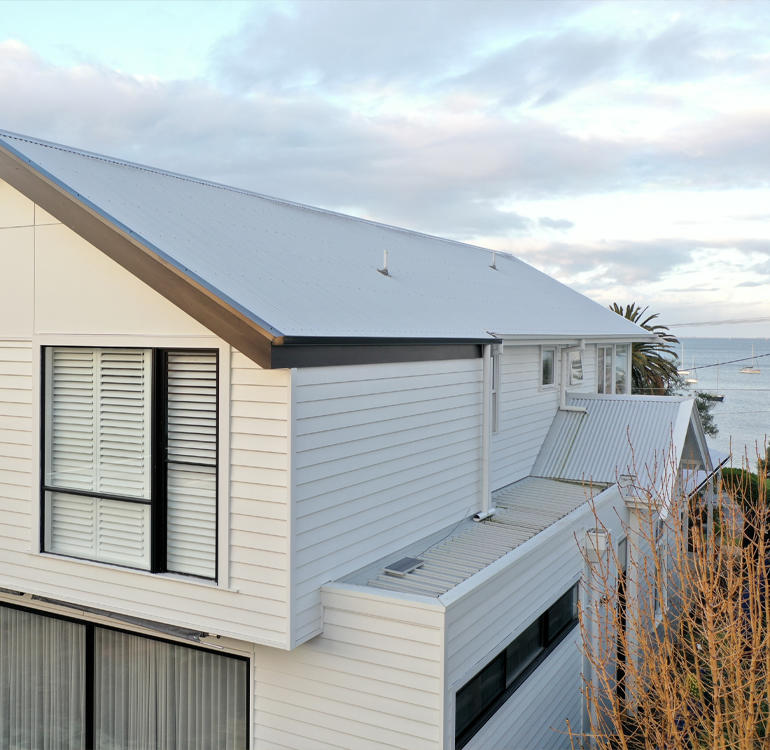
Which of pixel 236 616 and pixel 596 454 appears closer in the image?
pixel 236 616

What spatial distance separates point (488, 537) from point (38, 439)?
5588mm

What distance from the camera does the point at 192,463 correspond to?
7.36m

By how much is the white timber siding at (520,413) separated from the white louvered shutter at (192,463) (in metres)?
5.49

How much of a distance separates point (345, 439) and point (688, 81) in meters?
13.7

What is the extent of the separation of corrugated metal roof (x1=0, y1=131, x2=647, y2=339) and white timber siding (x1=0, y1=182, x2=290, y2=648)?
545 millimetres

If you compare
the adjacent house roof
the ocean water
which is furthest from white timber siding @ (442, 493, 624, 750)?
the ocean water

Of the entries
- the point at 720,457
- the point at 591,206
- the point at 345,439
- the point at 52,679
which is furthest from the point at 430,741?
the point at 591,206

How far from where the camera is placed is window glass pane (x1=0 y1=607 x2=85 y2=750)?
8.96 m

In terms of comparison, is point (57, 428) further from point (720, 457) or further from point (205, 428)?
point (720, 457)

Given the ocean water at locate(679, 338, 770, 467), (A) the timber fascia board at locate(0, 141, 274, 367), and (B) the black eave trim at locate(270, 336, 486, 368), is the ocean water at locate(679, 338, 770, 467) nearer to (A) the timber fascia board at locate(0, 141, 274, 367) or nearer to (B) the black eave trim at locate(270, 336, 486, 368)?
(B) the black eave trim at locate(270, 336, 486, 368)

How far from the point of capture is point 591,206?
1053 inches

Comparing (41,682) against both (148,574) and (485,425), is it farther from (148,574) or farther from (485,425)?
(485,425)

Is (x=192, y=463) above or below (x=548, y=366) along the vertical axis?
below

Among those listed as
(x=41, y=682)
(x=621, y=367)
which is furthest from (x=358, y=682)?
(x=621, y=367)
